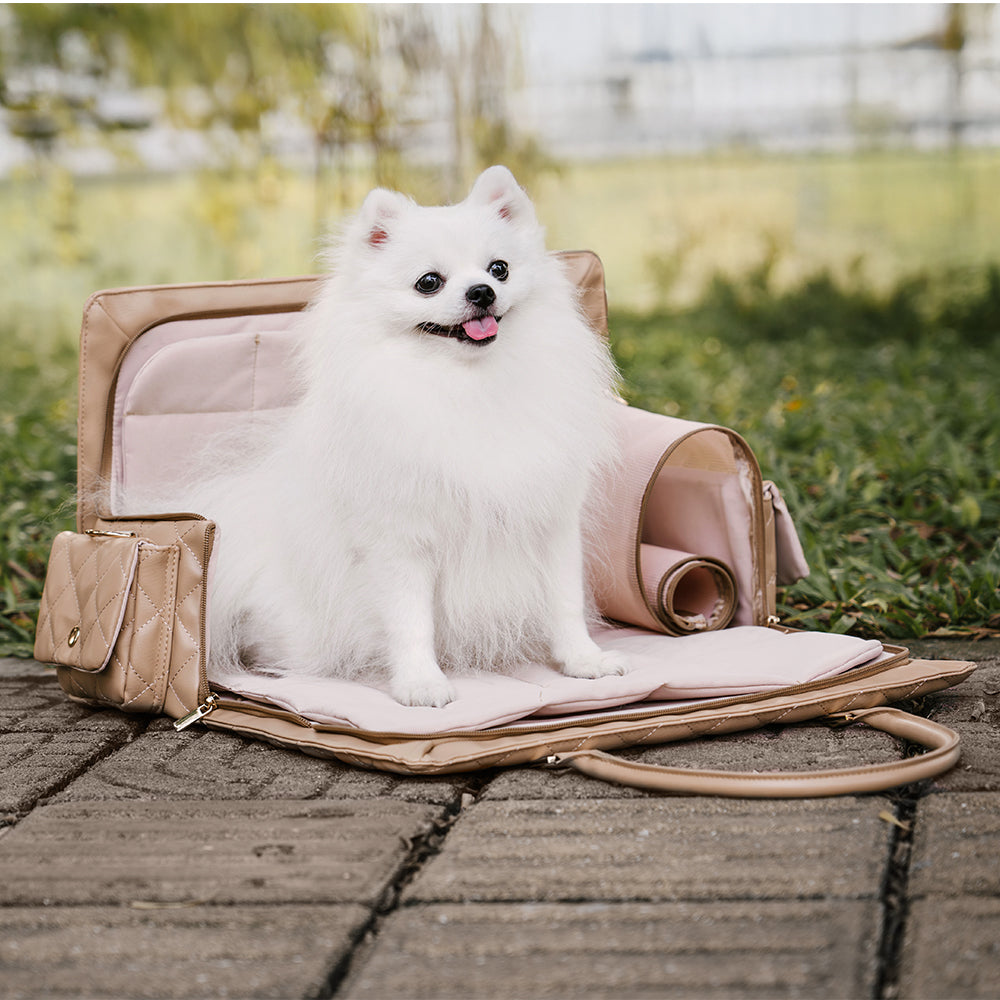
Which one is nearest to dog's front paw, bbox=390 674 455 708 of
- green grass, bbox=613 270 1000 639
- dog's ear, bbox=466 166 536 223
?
dog's ear, bbox=466 166 536 223

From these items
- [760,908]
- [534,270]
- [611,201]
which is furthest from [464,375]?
[611,201]

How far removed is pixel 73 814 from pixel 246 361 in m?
1.38

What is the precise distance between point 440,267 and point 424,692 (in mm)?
887

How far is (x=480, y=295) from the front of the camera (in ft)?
7.75

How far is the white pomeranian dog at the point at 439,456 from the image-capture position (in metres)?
2.42

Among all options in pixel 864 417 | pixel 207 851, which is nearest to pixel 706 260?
pixel 864 417

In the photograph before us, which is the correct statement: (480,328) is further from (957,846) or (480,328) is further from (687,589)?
(957,846)

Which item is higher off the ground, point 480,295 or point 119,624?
point 480,295

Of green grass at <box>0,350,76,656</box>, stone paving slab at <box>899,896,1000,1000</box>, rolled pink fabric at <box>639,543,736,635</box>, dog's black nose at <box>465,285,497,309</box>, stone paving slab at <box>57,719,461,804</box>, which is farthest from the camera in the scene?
green grass at <box>0,350,76,656</box>

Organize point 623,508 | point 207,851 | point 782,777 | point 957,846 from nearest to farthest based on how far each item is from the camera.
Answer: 1. point 957,846
2. point 207,851
3. point 782,777
4. point 623,508

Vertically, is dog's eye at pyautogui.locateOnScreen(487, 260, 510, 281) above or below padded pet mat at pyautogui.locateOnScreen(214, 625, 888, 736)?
above

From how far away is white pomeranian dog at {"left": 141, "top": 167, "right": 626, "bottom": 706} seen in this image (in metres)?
2.42

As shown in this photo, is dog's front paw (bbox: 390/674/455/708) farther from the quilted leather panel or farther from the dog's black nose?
the dog's black nose

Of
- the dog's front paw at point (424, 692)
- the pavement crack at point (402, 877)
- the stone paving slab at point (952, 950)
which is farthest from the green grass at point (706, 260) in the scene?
the stone paving slab at point (952, 950)
